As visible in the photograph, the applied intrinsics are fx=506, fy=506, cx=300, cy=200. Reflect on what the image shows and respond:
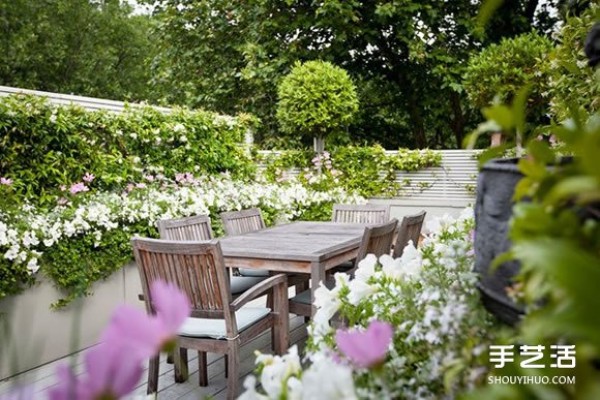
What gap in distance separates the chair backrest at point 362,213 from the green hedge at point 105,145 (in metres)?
1.83

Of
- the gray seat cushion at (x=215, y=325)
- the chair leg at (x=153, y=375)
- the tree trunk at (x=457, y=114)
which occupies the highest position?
the tree trunk at (x=457, y=114)

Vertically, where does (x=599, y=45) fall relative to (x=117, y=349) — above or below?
above

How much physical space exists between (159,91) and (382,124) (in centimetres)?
580

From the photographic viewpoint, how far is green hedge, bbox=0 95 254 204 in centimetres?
372

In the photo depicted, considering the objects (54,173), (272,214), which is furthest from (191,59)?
(54,173)

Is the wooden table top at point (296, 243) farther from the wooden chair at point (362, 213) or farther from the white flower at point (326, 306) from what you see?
the white flower at point (326, 306)

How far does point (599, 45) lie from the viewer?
0.57 meters

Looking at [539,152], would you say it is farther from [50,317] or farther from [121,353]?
[50,317]

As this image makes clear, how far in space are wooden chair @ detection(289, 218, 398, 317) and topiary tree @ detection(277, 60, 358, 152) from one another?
3.97 metres

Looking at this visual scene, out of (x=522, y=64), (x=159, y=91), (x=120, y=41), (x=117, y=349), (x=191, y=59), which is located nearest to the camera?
(x=117, y=349)

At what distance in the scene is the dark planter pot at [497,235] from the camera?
1.74ft

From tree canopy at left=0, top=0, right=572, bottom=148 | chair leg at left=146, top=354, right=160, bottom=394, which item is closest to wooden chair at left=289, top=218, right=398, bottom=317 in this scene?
chair leg at left=146, top=354, right=160, bottom=394

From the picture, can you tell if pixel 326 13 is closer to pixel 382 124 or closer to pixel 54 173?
pixel 382 124

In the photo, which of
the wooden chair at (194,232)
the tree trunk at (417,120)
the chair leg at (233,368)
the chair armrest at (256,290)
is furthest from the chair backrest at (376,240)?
the tree trunk at (417,120)
